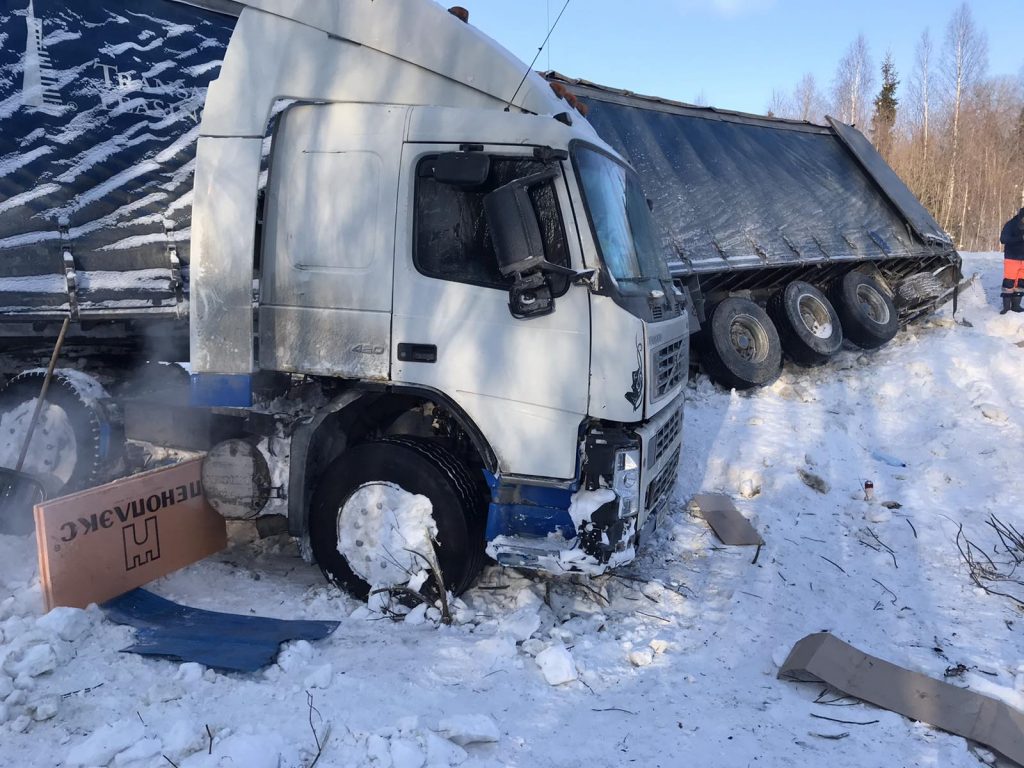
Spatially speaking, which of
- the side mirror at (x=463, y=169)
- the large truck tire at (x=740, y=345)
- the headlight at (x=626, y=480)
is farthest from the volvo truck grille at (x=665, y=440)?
the large truck tire at (x=740, y=345)

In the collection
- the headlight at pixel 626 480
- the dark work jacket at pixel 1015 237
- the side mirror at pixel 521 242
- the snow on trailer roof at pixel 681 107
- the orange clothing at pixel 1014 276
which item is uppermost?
the snow on trailer roof at pixel 681 107

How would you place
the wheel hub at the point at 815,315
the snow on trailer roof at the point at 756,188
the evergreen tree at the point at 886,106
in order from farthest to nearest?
the evergreen tree at the point at 886,106 < the wheel hub at the point at 815,315 < the snow on trailer roof at the point at 756,188

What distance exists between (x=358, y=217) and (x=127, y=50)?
246 centimetres

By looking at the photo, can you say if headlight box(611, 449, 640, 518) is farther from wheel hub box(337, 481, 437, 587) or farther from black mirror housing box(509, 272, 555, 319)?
wheel hub box(337, 481, 437, 587)

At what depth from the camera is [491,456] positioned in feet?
13.2

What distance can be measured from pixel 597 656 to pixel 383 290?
234 centimetres

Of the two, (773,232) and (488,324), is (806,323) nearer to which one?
(773,232)

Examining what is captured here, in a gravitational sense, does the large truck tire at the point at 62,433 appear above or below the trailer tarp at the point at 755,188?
below

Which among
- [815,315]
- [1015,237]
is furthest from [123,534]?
[1015,237]

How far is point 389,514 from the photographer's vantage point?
13.7ft

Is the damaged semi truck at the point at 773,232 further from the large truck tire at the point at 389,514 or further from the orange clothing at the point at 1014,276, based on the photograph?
the large truck tire at the point at 389,514

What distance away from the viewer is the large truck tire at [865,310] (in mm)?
9852

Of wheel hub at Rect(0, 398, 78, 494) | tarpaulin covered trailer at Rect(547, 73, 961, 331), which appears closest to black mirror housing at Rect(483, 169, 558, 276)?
wheel hub at Rect(0, 398, 78, 494)

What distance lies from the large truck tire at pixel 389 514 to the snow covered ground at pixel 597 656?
0.24 m
